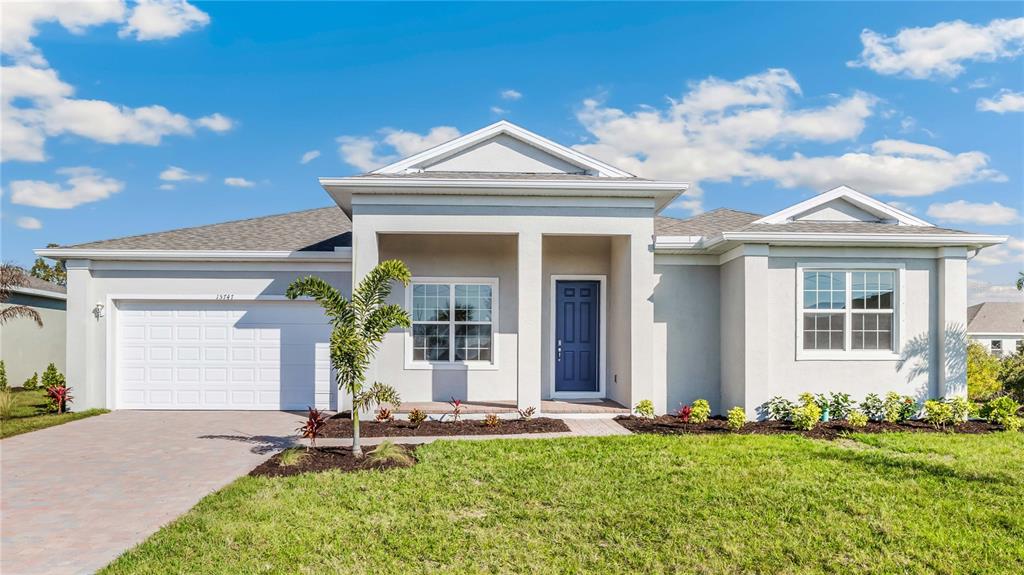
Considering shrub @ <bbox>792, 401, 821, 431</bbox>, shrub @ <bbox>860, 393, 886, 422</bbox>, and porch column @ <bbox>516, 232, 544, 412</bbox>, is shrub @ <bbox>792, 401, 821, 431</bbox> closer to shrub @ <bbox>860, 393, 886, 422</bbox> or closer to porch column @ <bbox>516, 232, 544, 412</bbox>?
shrub @ <bbox>860, 393, 886, 422</bbox>

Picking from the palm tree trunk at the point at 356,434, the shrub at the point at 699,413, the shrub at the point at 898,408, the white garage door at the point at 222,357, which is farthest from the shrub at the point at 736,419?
the white garage door at the point at 222,357

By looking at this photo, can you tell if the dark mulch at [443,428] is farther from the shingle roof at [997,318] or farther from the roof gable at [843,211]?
the shingle roof at [997,318]

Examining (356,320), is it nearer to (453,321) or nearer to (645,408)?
(453,321)

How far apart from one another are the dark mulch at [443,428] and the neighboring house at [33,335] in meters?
12.5

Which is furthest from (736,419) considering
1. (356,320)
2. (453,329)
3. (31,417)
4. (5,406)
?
(5,406)

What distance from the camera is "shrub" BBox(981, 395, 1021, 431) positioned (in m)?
9.73

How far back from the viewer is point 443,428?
9742 millimetres

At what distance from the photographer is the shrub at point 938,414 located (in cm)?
985

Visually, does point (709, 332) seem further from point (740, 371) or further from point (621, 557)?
point (621, 557)

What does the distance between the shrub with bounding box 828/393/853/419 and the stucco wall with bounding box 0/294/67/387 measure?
21152 millimetres

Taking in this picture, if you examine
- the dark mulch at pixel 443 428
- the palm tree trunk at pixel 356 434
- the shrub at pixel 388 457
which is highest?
the palm tree trunk at pixel 356 434

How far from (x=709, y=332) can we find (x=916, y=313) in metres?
3.82

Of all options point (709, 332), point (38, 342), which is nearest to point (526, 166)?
point (709, 332)

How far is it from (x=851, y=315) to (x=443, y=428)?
8001 mm
